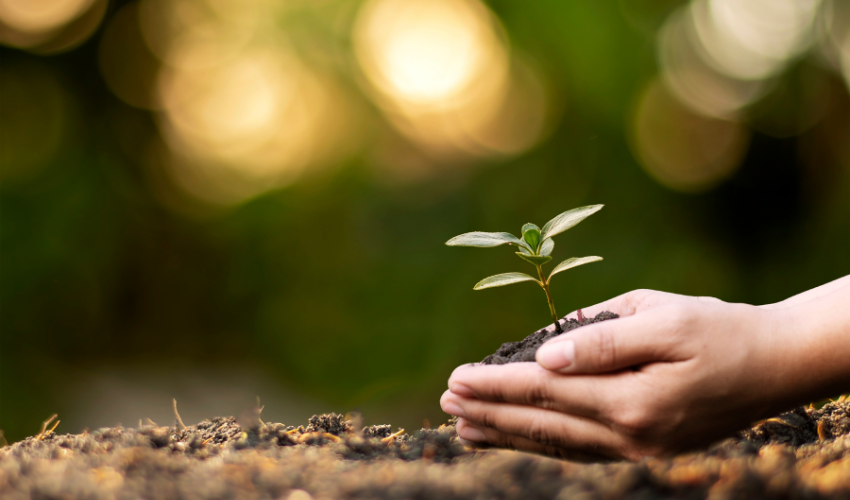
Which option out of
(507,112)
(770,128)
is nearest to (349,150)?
(507,112)

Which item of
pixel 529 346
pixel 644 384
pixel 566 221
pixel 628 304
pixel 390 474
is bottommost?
pixel 390 474

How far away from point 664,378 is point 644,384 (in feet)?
0.11

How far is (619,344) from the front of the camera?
87 cm

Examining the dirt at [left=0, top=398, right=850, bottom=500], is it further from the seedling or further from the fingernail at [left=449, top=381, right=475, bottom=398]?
the seedling

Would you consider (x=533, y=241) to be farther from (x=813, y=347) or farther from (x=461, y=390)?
(x=813, y=347)

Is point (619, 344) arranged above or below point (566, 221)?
below

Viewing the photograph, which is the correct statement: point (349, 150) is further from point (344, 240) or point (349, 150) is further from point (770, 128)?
point (770, 128)

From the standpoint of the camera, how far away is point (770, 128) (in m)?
2.91

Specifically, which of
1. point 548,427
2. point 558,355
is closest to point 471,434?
point 548,427

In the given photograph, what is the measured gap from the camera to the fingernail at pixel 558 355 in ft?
2.88

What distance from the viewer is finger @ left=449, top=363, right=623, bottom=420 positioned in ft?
2.97

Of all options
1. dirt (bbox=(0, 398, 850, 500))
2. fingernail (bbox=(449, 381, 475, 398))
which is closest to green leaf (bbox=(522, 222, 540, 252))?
fingernail (bbox=(449, 381, 475, 398))

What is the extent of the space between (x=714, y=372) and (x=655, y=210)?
7.27 feet

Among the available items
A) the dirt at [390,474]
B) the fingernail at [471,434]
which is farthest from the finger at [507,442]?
the dirt at [390,474]
